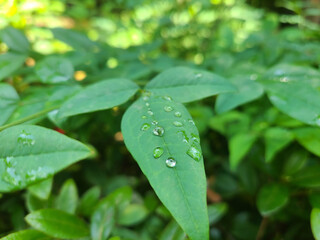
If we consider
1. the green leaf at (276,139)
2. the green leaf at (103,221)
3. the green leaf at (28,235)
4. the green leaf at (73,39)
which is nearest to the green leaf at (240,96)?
the green leaf at (276,139)

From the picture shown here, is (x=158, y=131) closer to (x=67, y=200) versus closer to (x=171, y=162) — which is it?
(x=171, y=162)

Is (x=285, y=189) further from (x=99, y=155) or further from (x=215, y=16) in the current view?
(x=215, y=16)

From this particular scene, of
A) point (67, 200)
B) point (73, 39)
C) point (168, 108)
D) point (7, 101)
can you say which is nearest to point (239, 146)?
point (168, 108)

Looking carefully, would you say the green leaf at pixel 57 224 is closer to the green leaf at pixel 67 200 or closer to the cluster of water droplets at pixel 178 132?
the green leaf at pixel 67 200

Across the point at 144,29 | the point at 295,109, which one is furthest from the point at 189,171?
the point at 144,29

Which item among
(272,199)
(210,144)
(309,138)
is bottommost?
(210,144)

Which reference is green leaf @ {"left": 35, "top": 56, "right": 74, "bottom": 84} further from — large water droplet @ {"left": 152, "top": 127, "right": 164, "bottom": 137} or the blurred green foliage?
large water droplet @ {"left": 152, "top": 127, "right": 164, "bottom": 137}

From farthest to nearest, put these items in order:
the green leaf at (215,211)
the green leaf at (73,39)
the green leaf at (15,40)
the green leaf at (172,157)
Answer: the green leaf at (73,39), the green leaf at (15,40), the green leaf at (215,211), the green leaf at (172,157)
